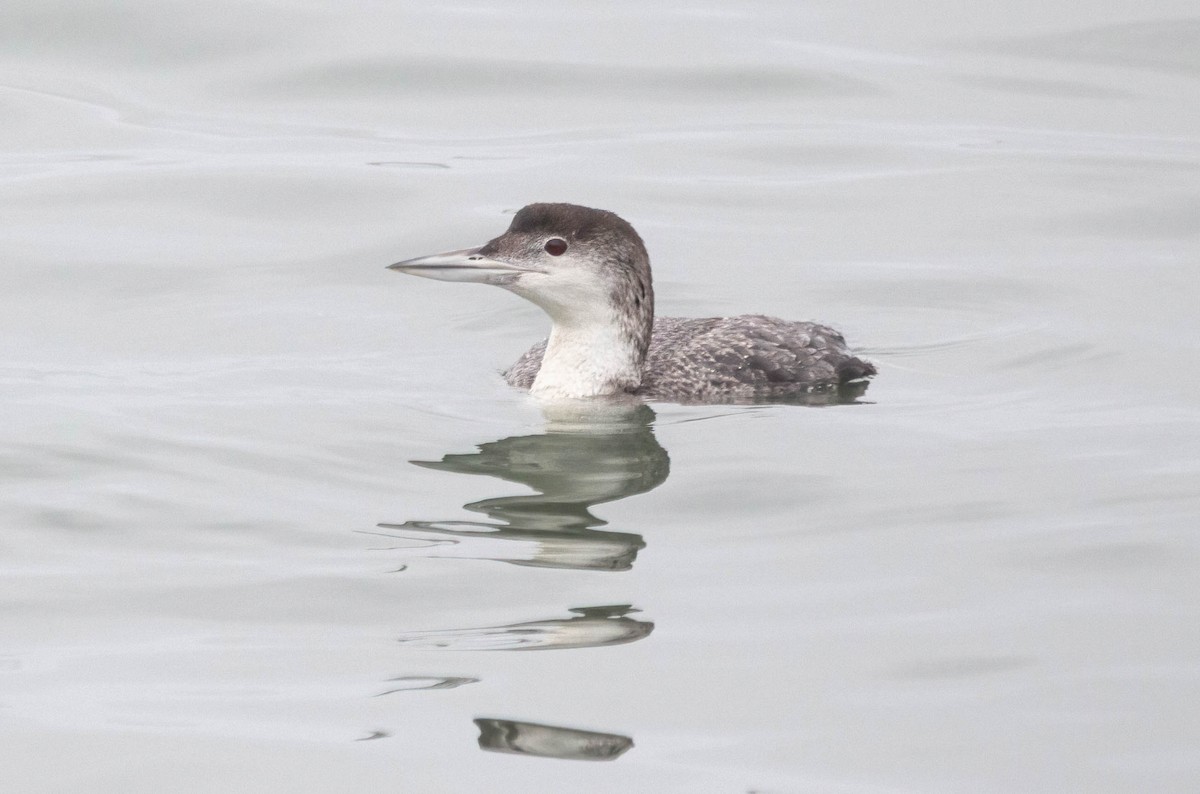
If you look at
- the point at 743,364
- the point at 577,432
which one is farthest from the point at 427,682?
the point at 743,364

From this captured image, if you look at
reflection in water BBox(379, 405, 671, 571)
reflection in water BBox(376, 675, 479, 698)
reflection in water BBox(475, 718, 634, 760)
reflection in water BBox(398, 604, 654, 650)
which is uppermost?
reflection in water BBox(379, 405, 671, 571)

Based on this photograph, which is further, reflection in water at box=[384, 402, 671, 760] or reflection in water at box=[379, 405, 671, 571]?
reflection in water at box=[379, 405, 671, 571]

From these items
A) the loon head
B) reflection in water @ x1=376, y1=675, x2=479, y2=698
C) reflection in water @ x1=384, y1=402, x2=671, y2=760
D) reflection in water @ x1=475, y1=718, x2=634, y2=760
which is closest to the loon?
the loon head

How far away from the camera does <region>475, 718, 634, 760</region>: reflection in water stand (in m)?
5.15

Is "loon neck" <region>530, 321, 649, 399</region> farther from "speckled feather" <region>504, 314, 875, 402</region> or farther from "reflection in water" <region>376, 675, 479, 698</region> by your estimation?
"reflection in water" <region>376, 675, 479, 698</region>

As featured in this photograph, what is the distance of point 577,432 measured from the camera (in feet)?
28.9

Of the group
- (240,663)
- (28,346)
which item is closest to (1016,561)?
(240,663)

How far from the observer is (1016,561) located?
6715mm

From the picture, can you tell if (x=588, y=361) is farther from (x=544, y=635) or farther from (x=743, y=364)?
(x=544, y=635)

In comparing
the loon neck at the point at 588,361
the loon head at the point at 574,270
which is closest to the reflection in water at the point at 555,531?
the loon neck at the point at 588,361

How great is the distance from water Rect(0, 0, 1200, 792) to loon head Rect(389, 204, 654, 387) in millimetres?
529

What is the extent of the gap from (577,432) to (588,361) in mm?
571

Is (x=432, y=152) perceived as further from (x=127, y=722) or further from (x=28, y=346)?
(x=127, y=722)

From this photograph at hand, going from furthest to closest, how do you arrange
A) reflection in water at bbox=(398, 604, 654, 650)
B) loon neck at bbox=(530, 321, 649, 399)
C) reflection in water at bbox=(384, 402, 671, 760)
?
loon neck at bbox=(530, 321, 649, 399) < reflection in water at bbox=(398, 604, 654, 650) < reflection in water at bbox=(384, 402, 671, 760)
